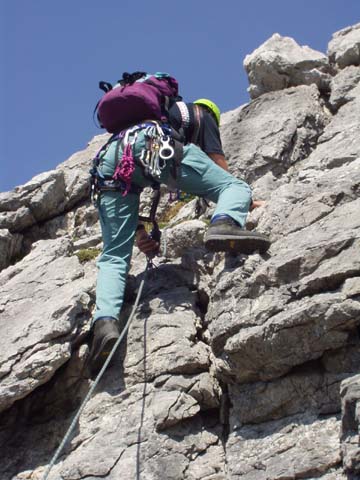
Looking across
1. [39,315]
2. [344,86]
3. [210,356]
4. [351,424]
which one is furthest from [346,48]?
[351,424]

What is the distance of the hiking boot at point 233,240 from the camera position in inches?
340

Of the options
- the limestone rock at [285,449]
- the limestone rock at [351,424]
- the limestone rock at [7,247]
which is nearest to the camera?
the limestone rock at [351,424]

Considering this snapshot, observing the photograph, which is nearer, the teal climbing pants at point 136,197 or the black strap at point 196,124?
the teal climbing pants at point 136,197

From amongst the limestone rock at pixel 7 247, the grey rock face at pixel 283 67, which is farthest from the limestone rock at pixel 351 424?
the grey rock face at pixel 283 67

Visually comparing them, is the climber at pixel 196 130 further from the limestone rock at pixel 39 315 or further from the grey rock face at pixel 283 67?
the grey rock face at pixel 283 67

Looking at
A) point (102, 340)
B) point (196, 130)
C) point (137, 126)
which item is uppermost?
point (196, 130)

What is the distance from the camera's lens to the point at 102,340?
27.4 ft

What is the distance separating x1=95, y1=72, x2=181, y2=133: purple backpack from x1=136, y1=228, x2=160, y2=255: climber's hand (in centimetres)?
141

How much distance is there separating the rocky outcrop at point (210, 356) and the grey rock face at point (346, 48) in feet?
12.1

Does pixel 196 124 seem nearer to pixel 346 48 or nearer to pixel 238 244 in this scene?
pixel 238 244

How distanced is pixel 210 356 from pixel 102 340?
1179mm

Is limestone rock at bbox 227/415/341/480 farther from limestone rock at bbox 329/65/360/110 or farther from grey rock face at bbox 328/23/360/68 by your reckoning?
grey rock face at bbox 328/23/360/68

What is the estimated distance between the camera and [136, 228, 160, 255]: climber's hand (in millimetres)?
10047

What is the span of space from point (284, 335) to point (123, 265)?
8.48 ft
